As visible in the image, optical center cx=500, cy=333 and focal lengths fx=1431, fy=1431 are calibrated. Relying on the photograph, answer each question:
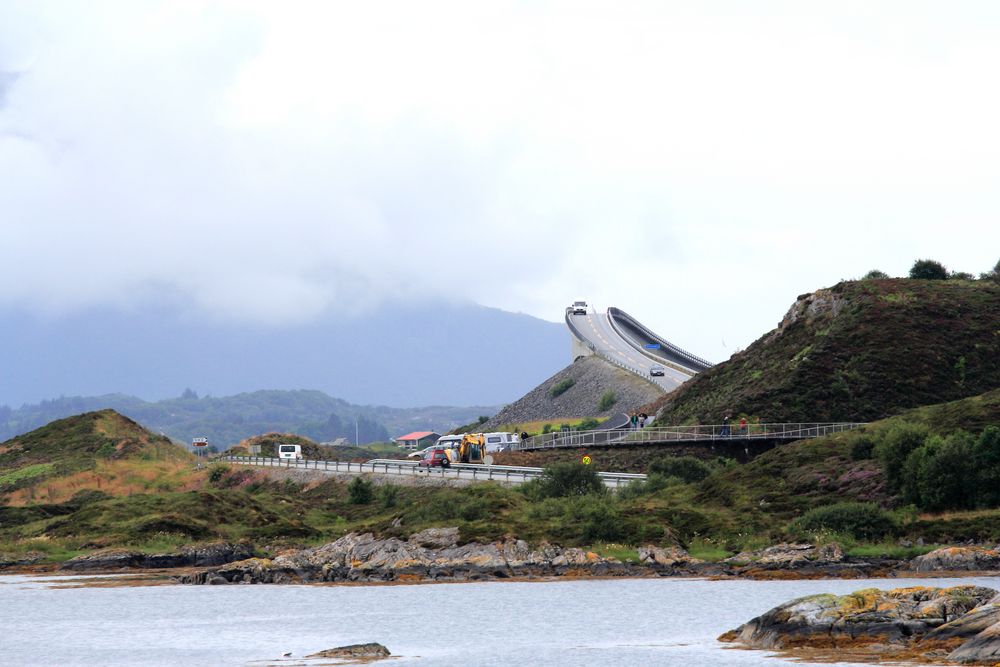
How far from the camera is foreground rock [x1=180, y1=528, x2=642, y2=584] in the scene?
73.9m

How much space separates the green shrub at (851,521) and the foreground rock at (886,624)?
3176cm

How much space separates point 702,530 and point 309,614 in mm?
26074

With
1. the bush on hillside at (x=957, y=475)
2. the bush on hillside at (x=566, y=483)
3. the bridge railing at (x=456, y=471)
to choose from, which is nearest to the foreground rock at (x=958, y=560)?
the bush on hillside at (x=957, y=475)

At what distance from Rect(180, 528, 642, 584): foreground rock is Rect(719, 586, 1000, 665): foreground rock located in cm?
2973

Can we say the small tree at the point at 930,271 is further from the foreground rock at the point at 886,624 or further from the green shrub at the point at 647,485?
the foreground rock at the point at 886,624

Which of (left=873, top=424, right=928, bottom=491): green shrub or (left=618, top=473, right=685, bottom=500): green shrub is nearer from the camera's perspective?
(left=873, top=424, right=928, bottom=491): green shrub

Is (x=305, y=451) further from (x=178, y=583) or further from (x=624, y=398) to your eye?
(x=178, y=583)

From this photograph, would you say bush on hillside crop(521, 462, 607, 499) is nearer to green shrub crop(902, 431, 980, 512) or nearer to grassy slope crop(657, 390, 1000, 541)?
grassy slope crop(657, 390, 1000, 541)

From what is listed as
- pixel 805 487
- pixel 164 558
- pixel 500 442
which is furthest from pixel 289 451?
pixel 805 487

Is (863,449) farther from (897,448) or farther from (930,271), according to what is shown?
(930,271)

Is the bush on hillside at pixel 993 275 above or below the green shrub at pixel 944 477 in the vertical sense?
Answer: above

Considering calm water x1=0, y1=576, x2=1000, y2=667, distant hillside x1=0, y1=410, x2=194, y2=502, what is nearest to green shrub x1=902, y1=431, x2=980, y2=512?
calm water x1=0, y1=576, x2=1000, y2=667

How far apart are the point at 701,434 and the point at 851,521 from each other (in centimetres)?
3985

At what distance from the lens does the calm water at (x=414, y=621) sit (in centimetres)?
4769
